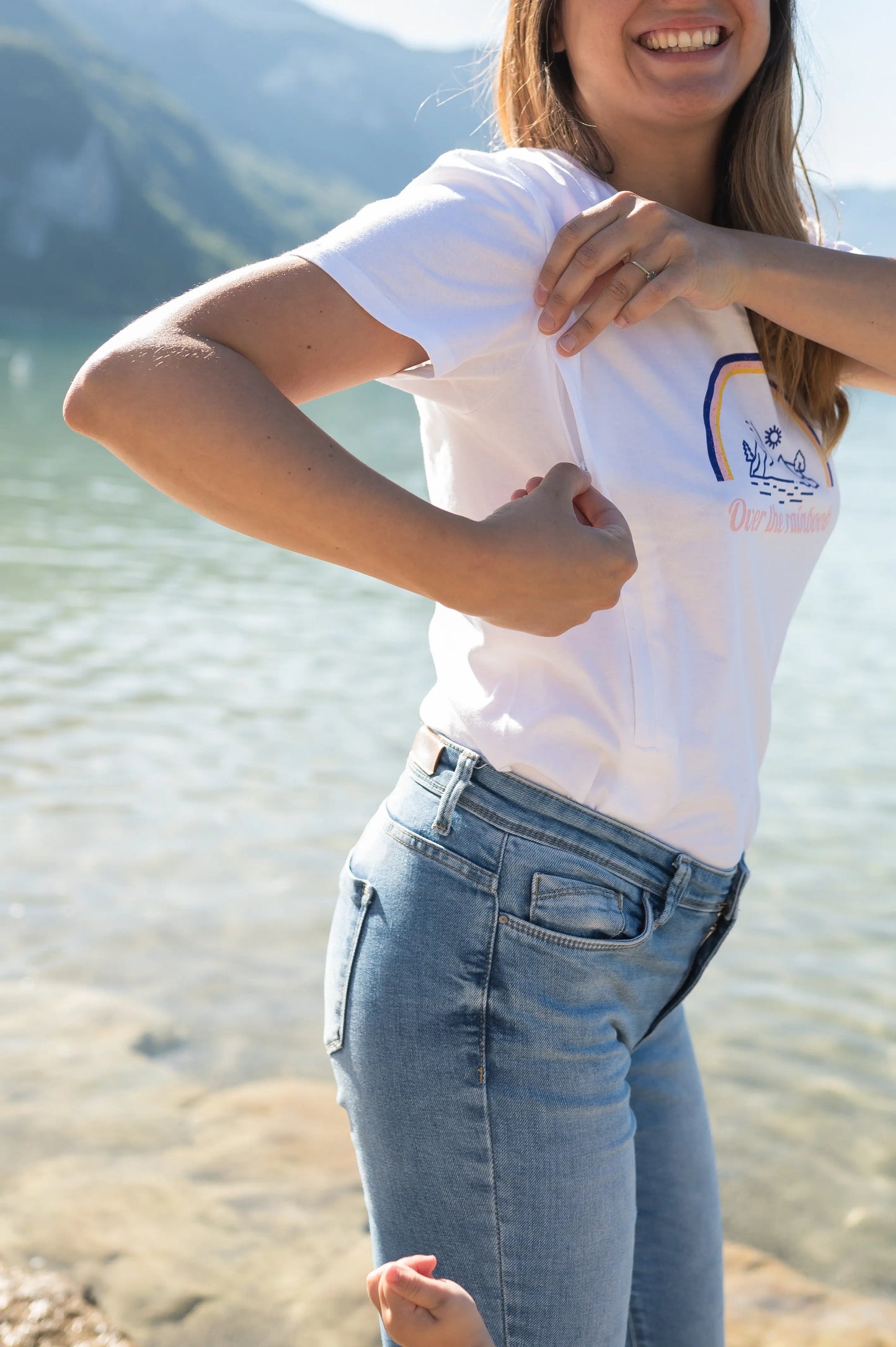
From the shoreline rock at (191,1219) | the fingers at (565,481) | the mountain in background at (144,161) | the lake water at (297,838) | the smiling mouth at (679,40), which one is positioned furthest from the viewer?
the mountain in background at (144,161)

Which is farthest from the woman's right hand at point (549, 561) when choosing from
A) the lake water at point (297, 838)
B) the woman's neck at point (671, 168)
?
the lake water at point (297, 838)

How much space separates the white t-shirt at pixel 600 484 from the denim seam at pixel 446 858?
0.39 ft

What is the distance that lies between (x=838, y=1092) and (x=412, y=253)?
3.91m

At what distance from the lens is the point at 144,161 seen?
114438 mm

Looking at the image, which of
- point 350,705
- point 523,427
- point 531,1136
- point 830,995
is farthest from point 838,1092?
point 350,705

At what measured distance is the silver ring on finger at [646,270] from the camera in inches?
57.0

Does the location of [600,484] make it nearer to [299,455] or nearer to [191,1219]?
[299,455]

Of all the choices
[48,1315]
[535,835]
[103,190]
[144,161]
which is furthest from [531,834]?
[144,161]

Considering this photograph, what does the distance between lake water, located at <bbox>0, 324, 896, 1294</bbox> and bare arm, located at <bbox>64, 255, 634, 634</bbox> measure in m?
3.03

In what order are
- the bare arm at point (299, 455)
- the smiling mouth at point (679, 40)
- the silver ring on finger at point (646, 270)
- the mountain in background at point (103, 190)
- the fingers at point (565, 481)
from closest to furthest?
1. the bare arm at point (299, 455)
2. the fingers at point (565, 481)
3. the silver ring on finger at point (646, 270)
4. the smiling mouth at point (679, 40)
5. the mountain in background at point (103, 190)

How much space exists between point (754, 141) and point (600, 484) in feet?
2.30

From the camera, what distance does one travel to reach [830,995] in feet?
16.6

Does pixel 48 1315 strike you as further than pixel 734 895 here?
Yes

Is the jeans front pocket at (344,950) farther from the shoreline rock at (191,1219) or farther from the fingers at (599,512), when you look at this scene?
the shoreline rock at (191,1219)
